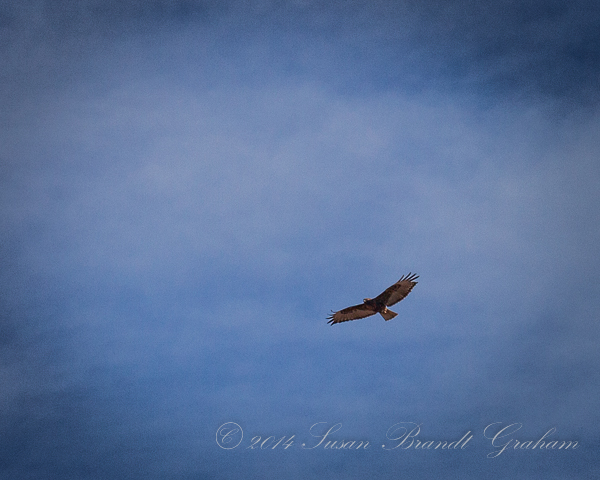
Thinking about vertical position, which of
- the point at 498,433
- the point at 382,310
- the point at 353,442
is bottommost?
the point at 498,433

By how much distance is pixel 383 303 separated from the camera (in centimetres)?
3425

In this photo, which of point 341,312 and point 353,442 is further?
point 353,442

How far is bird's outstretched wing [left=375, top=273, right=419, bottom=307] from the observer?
3341 centimetres

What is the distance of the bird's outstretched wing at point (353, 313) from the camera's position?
3488cm

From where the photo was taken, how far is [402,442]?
43031 mm

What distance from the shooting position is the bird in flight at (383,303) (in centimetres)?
3350

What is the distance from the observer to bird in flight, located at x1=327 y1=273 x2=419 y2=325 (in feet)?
110

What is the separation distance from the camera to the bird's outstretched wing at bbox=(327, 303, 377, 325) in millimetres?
34875

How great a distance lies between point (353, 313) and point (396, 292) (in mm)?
3481

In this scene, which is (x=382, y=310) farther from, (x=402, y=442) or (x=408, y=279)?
(x=402, y=442)

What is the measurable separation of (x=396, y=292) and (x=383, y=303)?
44.7 inches

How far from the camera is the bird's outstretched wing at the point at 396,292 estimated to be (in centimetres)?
3341

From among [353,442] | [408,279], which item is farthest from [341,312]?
[353,442]

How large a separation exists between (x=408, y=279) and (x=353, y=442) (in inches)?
662
